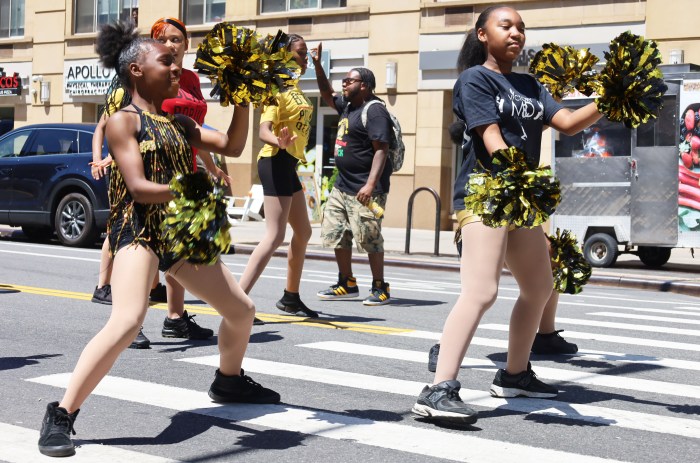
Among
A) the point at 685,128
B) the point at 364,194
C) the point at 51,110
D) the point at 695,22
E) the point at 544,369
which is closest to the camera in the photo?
the point at 544,369

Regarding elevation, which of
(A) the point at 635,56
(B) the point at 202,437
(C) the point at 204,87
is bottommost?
(B) the point at 202,437

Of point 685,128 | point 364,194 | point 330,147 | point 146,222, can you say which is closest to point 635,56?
point 146,222

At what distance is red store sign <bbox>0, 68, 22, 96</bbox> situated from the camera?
1189 inches

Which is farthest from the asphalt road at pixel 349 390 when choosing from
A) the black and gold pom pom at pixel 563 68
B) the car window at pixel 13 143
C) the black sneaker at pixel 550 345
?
the car window at pixel 13 143

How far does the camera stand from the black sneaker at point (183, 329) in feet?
24.7

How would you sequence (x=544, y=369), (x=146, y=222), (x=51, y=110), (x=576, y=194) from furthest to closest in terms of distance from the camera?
1. (x=51, y=110)
2. (x=576, y=194)
3. (x=544, y=369)
4. (x=146, y=222)

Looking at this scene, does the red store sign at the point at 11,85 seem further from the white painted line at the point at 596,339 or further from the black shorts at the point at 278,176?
the white painted line at the point at 596,339

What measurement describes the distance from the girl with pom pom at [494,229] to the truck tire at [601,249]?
10386 mm

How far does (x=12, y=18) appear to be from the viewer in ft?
102

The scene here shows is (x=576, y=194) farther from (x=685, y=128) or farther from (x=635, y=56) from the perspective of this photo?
(x=635, y=56)

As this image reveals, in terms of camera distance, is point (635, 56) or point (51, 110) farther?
point (51, 110)

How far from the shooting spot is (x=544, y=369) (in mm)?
6777

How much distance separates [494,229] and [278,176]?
10.8ft

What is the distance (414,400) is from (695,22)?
594 inches
